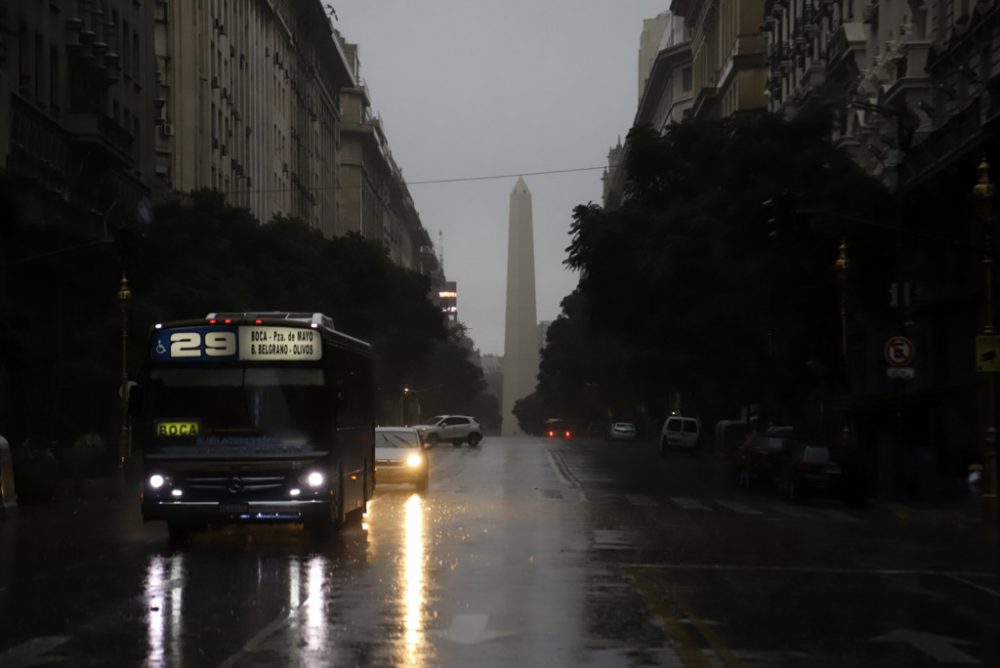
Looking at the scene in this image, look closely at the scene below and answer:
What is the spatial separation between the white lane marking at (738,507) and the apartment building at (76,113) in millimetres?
17800

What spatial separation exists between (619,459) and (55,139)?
2705cm

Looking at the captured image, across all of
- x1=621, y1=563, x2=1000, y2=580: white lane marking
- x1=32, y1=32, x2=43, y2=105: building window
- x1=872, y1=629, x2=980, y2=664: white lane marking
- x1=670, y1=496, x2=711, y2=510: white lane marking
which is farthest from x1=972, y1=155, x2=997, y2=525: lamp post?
x1=32, y1=32, x2=43, y2=105: building window

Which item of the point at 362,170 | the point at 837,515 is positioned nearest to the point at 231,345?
the point at 837,515

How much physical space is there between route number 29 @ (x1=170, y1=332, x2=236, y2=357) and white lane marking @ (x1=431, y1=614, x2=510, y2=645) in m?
9.37

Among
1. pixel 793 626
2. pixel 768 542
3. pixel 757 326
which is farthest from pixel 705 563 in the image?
pixel 757 326

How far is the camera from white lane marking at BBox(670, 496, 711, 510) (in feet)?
115

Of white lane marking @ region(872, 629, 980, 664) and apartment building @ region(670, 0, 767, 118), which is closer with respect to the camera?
white lane marking @ region(872, 629, 980, 664)

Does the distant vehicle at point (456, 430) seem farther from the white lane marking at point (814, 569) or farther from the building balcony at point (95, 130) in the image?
the white lane marking at point (814, 569)

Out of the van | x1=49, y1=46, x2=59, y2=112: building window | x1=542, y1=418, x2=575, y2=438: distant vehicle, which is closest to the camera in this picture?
x1=49, y1=46, x2=59, y2=112: building window

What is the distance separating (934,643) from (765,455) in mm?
31418

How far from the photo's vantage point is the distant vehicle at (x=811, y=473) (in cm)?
3794

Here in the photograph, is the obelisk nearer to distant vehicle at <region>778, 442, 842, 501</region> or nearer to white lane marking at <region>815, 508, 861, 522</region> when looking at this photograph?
distant vehicle at <region>778, 442, 842, 501</region>

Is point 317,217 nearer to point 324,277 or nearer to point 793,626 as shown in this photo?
point 324,277

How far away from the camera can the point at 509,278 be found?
535ft
